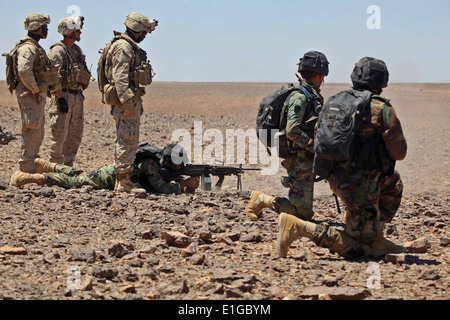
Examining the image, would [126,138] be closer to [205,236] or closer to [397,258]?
[205,236]

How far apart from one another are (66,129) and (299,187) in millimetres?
4238

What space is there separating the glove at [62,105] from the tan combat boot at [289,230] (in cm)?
483

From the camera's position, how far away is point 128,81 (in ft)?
26.6

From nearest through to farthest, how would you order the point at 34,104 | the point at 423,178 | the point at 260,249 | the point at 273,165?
the point at 260,249
the point at 34,104
the point at 423,178
the point at 273,165

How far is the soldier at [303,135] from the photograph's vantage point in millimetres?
6305

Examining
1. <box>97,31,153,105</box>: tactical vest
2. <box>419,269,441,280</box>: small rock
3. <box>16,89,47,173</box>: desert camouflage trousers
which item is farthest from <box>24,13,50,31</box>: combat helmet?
<box>419,269,441,280</box>: small rock

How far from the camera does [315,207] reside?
8367 millimetres

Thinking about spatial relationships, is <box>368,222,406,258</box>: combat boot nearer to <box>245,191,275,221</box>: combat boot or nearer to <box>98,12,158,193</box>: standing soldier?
<box>245,191,275,221</box>: combat boot

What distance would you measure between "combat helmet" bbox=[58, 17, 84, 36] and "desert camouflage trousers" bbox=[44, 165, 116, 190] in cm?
217

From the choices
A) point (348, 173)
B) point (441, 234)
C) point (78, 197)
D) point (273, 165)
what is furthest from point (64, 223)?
point (273, 165)

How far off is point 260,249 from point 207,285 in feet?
4.41

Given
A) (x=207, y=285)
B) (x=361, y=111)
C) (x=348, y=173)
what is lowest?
(x=207, y=285)

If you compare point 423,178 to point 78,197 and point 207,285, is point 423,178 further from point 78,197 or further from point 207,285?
point 207,285

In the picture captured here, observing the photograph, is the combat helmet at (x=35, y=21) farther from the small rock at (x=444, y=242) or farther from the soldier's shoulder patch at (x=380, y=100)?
the small rock at (x=444, y=242)
